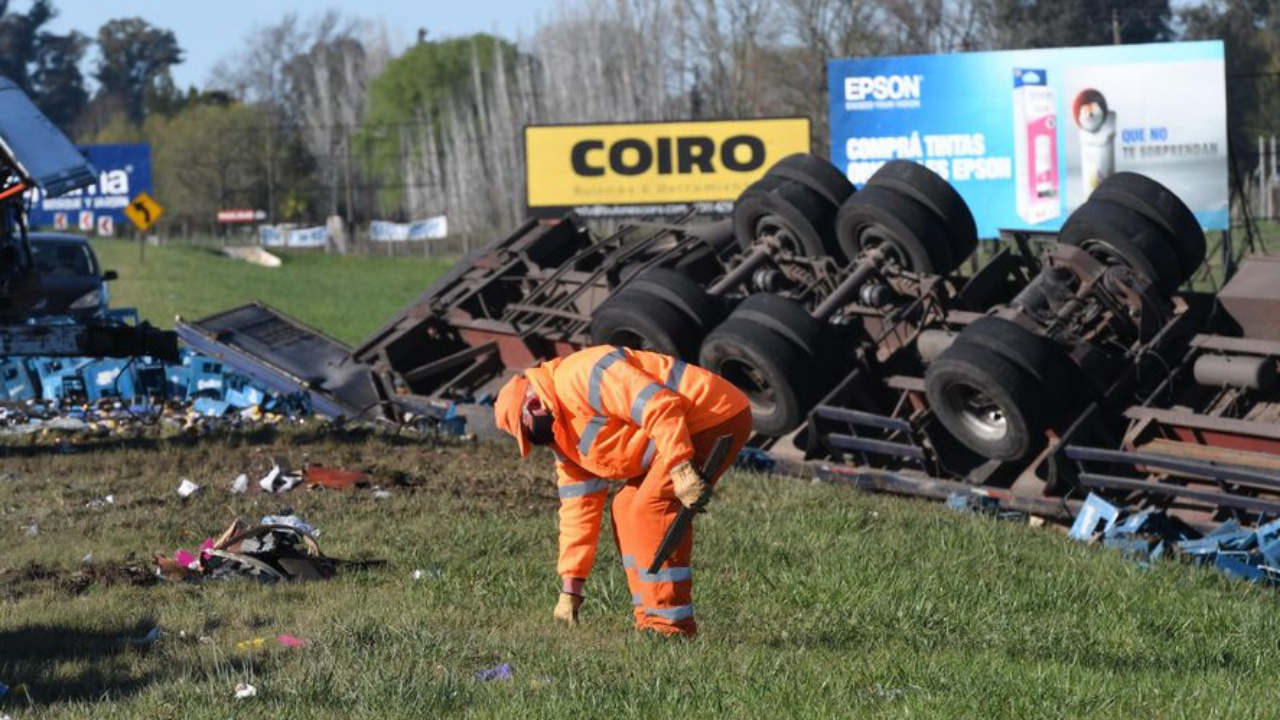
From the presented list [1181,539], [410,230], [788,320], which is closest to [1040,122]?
[788,320]

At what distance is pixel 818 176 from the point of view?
15445mm

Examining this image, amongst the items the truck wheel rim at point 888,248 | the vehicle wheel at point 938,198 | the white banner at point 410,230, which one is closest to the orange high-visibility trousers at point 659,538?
the truck wheel rim at point 888,248

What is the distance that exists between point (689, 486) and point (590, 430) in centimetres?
56

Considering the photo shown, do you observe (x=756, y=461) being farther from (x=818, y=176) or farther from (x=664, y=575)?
(x=664, y=575)

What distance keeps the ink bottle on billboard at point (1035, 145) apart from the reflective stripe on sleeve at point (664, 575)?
2256cm

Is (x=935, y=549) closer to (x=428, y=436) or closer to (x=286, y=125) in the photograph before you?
(x=428, y=436)

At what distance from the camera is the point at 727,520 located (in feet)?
36.6

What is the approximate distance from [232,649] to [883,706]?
279 cm

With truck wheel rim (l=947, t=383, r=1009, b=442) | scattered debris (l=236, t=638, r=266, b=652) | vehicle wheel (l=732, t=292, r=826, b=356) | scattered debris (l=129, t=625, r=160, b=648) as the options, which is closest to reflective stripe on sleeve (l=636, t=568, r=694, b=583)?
scattered debris (l=236, t=638, r=266, b=652)

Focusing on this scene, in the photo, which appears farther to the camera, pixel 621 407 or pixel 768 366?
pixel 768 366

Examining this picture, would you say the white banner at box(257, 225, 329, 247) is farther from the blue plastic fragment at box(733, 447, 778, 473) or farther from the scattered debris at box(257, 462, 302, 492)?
the scattered debris at box(257, 462, 302, 492)

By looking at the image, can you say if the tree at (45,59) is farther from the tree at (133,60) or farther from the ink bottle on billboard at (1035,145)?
the ink bottle on billboard at (1035,145)

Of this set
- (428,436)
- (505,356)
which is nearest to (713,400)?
(428,436)

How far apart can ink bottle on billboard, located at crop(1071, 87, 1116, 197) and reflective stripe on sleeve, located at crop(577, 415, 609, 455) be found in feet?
73.6
